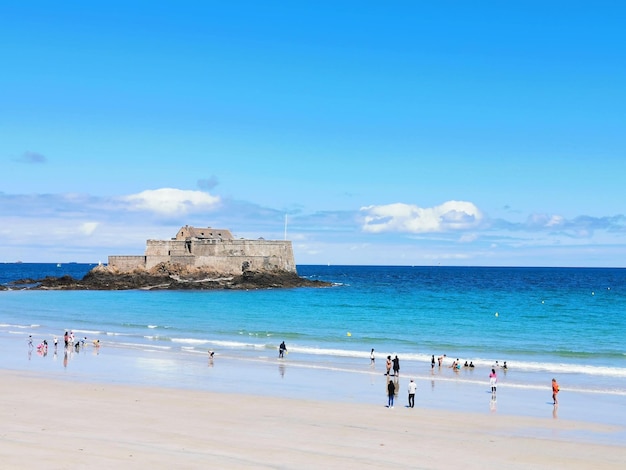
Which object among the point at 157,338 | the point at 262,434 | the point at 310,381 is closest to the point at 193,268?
the point at 157,338

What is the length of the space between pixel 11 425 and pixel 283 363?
15.0 m

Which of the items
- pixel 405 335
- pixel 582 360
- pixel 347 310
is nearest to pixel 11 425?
pixel 582 360

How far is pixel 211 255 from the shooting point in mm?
86500

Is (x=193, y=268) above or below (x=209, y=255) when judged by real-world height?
below

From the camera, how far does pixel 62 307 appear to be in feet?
202

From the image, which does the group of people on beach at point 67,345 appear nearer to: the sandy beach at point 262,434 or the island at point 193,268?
the sandy beach at point 262,434

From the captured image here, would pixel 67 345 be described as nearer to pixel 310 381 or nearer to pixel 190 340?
pixel 190 340

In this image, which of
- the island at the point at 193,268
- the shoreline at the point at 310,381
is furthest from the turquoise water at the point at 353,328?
the island at the point at 193,268

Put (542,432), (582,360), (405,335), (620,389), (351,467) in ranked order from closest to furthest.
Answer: (351,467), (542,432), (620,389), (582,360), (405,335)

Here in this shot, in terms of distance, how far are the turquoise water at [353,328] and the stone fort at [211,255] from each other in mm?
8808

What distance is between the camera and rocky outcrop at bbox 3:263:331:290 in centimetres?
8481

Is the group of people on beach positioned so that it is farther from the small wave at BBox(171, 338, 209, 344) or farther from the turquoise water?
the small wave at BBox(171, 338, 209, 344)

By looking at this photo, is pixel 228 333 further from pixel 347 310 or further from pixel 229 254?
pixel 229 254

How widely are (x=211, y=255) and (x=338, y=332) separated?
44.9 m
